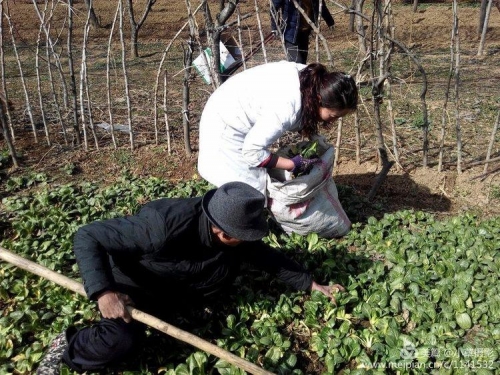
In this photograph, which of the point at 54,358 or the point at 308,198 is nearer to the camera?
the point at 54,358

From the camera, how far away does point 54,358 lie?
238 centimetres

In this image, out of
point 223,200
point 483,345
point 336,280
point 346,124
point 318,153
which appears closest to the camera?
point 223,200

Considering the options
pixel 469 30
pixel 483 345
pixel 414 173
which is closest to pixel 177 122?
pixel 414 173

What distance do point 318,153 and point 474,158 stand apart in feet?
7.16

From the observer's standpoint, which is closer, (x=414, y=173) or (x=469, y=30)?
(x=414, y=173)

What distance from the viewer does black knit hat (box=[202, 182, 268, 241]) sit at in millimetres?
2064

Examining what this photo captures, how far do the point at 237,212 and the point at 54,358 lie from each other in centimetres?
120

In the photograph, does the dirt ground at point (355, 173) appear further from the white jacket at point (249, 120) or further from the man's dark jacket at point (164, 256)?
the man's dark jacket at point (164, 256)

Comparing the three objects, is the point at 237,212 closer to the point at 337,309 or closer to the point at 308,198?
the point at 337,309

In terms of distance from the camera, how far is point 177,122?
6.07 metres

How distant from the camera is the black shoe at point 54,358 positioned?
234 cm

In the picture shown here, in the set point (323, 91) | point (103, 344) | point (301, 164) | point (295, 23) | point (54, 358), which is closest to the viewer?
point (103, 344)

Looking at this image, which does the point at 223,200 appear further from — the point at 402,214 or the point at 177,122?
the point at 177,122

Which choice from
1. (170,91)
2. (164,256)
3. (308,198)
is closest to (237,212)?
(164,256)
